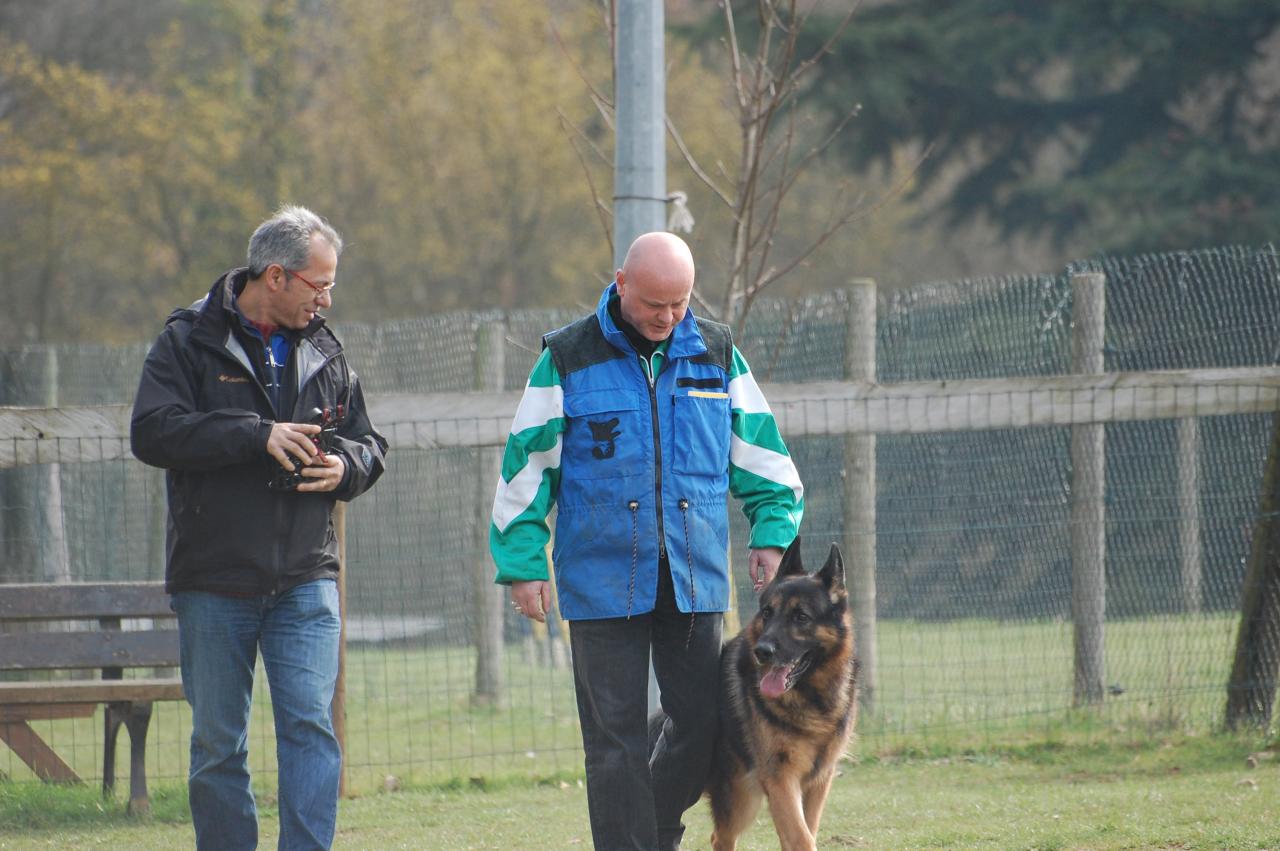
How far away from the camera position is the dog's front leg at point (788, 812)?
15.3ft

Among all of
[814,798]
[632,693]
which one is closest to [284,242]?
[632,693]

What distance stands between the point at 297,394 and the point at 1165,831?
3577 millimetres

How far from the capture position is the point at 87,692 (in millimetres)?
6008

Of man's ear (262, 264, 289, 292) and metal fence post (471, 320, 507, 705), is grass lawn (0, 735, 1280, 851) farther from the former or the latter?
man's ear (262, 264, 289, 292)

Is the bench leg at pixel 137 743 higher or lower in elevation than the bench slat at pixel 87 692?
lower

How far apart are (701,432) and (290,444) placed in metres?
1.23

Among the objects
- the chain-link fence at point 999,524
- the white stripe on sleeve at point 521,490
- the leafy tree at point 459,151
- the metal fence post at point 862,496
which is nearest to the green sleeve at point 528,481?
the white stripe on sleeve at point 521,490

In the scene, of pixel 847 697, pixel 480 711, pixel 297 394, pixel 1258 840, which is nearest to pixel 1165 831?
pixel 1258 840

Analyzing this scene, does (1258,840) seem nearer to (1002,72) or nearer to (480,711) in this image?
(480,711)

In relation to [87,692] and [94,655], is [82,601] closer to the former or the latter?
[94,655]

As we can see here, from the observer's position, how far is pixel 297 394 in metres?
4.29

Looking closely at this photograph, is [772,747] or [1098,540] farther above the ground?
[1098,540]

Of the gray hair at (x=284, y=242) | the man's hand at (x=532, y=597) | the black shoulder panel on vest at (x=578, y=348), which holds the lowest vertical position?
the man's hand at (x=532, y=597)

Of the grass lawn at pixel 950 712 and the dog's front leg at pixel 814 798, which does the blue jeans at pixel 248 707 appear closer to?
the dog's front leg at pixel 814 798
